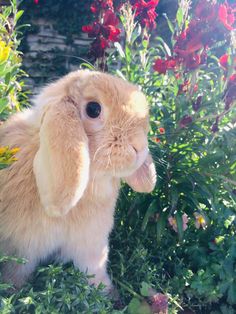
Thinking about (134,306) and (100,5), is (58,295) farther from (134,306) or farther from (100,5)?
(100,5)

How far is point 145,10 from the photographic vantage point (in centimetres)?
216

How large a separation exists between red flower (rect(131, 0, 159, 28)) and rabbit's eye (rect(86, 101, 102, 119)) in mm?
898

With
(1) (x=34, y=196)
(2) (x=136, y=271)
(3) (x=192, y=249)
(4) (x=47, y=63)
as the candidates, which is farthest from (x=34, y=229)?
(4) (x=47, y=63)

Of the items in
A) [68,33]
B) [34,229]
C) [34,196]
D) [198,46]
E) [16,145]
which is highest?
[198,46]

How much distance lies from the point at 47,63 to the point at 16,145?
4.57 metres

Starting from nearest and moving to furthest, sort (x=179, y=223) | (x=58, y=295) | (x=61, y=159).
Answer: (x=61, y=159)
(x=58, y=295)
(x=179, y=223)

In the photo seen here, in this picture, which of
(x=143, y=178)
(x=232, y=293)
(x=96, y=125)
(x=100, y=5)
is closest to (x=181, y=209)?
(x=232, y=293)

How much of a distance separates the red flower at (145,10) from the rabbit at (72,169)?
0.72 m

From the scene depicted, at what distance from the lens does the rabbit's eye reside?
1479 millimetres

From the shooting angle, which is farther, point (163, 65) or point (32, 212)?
point (163, 65)

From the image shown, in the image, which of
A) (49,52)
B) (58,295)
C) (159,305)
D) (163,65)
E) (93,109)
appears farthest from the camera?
(49,52)

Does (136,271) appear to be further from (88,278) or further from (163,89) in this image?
(163,89)

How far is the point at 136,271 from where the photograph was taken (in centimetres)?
203

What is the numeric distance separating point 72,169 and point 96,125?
8.9 inches
